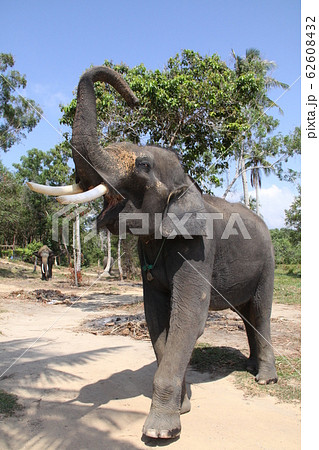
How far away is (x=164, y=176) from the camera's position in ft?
12.7

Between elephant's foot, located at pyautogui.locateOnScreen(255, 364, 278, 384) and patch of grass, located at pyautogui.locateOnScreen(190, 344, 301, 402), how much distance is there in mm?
65

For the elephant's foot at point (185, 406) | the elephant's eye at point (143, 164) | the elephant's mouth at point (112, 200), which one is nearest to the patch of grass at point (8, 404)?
the elephant's foot at point (185, 406)

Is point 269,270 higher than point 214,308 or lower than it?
higher

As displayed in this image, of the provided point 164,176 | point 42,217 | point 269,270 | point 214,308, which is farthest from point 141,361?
point 42,217

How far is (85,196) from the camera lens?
3129 mm

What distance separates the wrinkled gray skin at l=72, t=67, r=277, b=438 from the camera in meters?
3.34

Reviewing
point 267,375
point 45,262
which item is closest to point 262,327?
point 267,375

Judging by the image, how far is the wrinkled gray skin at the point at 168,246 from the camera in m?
3.34

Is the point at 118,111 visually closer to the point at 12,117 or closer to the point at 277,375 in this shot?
the point at 277,375

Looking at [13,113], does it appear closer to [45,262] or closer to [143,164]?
[45,262]

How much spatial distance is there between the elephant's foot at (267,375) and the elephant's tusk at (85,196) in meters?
3.38

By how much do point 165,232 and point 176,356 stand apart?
114cm

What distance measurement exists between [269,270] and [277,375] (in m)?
1.41

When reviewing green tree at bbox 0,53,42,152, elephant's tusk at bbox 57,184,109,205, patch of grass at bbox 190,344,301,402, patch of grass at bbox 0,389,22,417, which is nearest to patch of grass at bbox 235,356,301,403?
patch of grass at bbox 190,344,301,402
